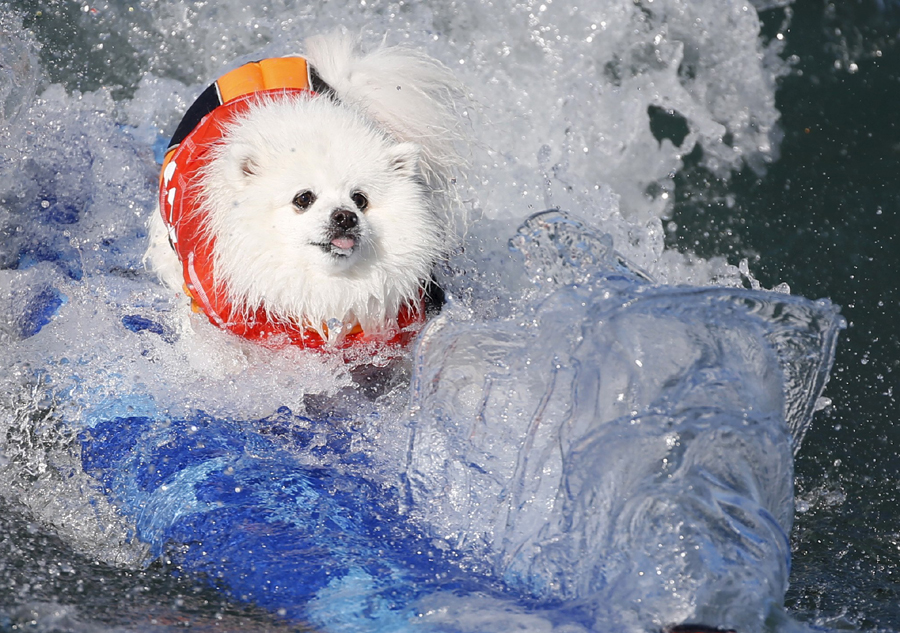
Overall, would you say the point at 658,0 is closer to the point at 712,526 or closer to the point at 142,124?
the point at 142,124

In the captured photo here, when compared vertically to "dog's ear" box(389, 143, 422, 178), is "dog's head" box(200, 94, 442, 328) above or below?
below

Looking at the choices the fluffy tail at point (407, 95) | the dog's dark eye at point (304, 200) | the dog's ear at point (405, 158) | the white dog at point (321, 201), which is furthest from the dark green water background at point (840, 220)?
the dog's dark eye at point (304, 200)

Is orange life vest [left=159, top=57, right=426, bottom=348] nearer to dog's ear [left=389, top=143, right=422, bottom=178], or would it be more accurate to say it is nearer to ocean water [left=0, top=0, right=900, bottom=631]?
ocean water [left=0, top=0, right=900, bottom=631]

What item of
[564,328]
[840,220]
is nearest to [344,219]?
[564,328]

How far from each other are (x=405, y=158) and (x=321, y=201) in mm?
404

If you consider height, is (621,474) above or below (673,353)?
below

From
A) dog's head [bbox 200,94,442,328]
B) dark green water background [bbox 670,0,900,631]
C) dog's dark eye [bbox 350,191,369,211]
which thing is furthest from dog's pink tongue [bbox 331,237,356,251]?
dark green water background [bbox 670,0,900,631]

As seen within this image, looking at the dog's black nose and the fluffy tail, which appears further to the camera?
the fluffy tail

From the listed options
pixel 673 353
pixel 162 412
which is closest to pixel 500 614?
pixel 673 353

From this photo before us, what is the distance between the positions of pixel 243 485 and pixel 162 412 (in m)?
0.59

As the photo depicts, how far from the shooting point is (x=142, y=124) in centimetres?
551

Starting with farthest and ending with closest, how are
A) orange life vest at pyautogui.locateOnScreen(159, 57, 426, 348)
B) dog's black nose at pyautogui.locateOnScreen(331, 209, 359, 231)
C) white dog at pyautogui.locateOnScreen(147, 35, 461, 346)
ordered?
orange life vest at pyautogui.locateOnScreen(159, 57, 426, 348) < white dog at pyautogui.locateOnScreen(147, 35, 461, 346) < dog's black nose at pyautogui.locateOnScreen(331, 209, 359, 231)

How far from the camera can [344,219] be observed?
3.14m

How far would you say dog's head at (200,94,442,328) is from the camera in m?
3.23
